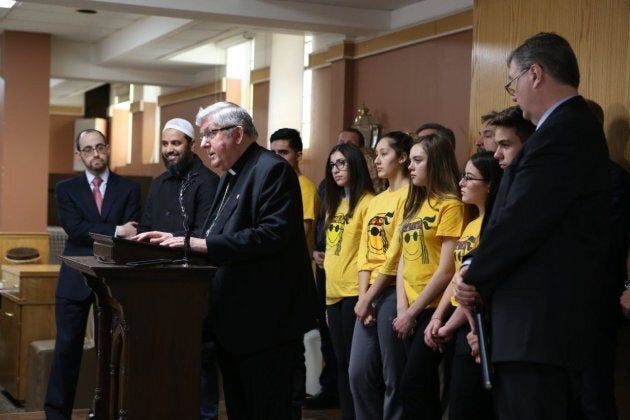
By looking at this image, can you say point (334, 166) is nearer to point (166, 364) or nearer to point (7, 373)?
point (166, 364)

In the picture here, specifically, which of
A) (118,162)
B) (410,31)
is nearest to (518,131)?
(410,31)

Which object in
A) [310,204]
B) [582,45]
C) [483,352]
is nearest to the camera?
[483,352]

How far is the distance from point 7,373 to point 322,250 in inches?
89.5

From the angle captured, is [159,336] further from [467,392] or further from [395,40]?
[395,40]

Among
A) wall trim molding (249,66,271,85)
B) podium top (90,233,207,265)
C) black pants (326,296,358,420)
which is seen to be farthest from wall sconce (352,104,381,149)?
podium top (90,233,207,265)

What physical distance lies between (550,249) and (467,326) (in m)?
1.14

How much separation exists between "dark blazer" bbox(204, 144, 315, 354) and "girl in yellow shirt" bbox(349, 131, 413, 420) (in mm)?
886

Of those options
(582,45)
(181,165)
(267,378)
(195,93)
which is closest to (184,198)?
(181,165)

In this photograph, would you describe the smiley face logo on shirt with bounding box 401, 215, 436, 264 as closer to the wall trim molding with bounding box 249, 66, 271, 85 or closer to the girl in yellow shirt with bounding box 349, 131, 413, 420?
the girl in yellow shirt with bounding box 349, 131, 413, 420

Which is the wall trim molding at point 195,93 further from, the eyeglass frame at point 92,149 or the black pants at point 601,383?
the black pants at point 601,383

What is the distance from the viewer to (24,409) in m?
5.97

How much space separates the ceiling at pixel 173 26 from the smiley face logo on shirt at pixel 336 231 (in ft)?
8.48

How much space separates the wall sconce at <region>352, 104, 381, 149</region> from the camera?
787 cm

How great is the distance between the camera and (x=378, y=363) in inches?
172
